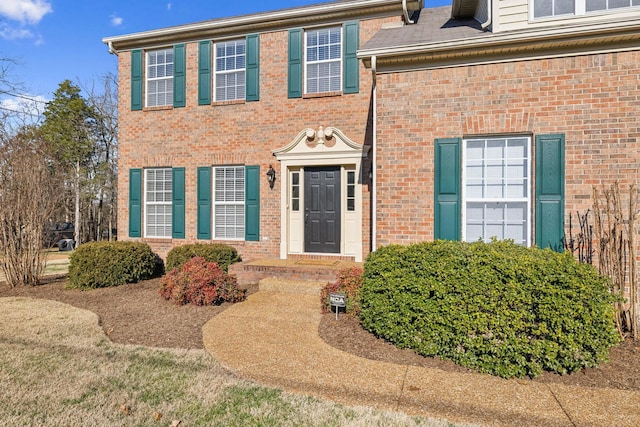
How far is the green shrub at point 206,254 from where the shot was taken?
8422mm

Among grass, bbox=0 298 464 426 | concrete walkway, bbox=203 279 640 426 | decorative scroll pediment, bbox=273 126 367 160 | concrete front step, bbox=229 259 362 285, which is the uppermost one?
decorative scroll pediment, bbox=273 126 367 160

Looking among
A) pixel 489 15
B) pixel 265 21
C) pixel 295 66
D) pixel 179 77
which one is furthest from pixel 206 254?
pixel 489 15

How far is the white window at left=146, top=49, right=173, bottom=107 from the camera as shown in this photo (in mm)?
9789

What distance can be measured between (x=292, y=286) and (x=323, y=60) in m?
5.24

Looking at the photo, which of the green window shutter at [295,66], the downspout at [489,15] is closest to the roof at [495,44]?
the downspout at [489,15]

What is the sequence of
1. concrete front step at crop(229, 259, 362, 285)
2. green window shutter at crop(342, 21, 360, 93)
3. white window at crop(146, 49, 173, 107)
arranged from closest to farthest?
concrete front step at crop(229, 259, 362, 285) < green window shutter at crop(342, 21, 360, 93) < white window at crop(146, 49, 173, 107)

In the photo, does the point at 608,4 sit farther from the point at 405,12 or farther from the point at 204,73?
the point at 204,73

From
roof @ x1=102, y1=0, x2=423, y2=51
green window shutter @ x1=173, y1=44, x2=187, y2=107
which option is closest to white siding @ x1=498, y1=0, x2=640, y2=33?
roof @ x1=102, y1=0, x2=423, y2=51

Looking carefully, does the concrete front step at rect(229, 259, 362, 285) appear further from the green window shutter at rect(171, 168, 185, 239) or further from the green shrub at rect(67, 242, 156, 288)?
the green window shutter at rect(171, 168, 185, 239)

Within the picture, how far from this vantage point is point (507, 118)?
5512mm

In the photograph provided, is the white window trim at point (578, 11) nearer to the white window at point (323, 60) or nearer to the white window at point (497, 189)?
the white window at point (497, 189)

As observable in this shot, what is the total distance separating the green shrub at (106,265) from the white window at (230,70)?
431 cm

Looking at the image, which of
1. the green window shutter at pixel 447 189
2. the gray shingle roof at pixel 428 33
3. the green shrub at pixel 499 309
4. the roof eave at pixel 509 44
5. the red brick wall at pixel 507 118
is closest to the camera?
the green shrub at pixel 499 309

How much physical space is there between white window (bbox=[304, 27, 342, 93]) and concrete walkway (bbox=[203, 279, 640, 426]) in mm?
5853
